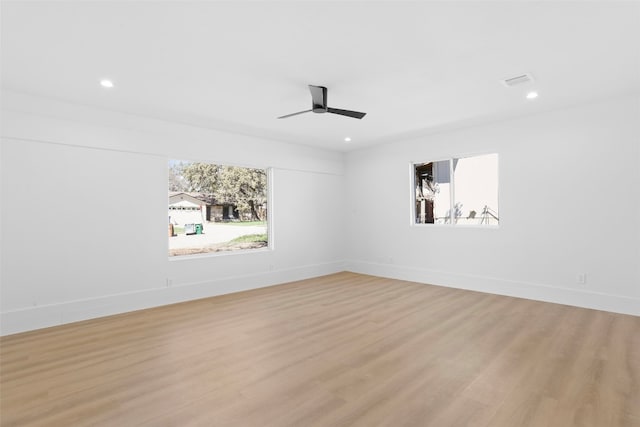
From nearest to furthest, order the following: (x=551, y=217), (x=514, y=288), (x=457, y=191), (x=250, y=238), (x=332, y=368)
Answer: (x=332, y=368) → (x=551, y=217) → (x=514, y=288) → (x=457, y=191) → (x=250, y=238)

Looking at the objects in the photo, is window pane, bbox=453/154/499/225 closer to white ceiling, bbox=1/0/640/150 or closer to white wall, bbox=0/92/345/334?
white ceiling, bbox=1/0/640/150

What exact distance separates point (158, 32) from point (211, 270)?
371cm

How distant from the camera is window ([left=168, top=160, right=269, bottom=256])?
5.14 metres

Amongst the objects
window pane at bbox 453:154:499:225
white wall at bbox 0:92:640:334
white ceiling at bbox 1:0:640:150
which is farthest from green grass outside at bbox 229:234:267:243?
window pane at bbox 453:154:499:225

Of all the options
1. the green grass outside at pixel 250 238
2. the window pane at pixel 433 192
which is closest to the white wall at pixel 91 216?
the green grass outside at pixel 250 238

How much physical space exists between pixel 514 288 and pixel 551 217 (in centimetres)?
119

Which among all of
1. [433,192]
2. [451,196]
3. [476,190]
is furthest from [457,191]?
[433,192]

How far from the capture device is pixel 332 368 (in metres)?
2.72

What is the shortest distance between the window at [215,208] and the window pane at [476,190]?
11.8ft

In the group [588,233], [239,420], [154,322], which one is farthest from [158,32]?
[588,233]

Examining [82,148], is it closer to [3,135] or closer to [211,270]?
[3,135]

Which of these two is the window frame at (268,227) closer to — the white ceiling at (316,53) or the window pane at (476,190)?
the white ceiling at (316,53)

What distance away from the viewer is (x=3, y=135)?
367 cm

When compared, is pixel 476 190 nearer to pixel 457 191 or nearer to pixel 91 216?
pixel 457 191
